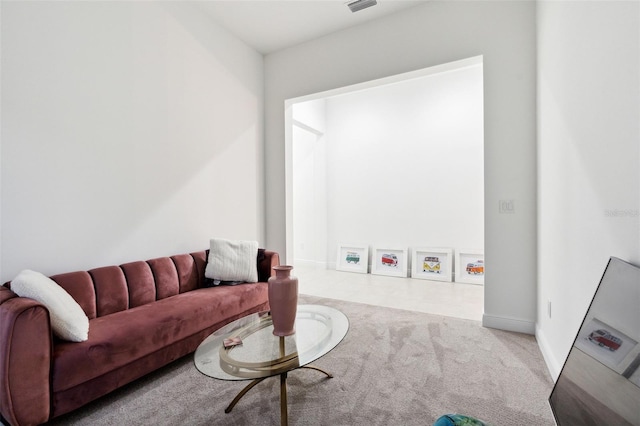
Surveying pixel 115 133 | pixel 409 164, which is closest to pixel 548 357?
pixel 409 164

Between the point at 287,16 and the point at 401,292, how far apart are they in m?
3.69

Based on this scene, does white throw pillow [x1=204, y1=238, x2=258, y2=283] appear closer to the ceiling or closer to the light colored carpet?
the light colored carpet

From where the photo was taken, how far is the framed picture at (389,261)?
514 centimetres

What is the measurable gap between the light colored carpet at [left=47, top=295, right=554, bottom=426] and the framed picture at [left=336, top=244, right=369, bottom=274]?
284 cm

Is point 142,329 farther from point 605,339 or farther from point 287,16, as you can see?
point 287,16

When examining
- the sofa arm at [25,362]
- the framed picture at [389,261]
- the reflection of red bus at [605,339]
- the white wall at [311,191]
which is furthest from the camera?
the white wall at [311,191]

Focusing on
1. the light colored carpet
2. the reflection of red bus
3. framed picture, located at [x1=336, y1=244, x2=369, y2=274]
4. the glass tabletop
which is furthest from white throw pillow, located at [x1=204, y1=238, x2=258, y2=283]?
framed picture, located at [x1=336, y1=244, x2=369, y2=274]

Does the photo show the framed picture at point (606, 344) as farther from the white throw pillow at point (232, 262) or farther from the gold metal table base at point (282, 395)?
the white throw pillow at point (232, 262)

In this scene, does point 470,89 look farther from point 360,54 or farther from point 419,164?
point 360,54

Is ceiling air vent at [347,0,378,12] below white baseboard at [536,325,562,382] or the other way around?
the other way around

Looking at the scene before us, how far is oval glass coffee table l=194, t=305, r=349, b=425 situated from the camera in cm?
146

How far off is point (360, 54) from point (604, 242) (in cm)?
313

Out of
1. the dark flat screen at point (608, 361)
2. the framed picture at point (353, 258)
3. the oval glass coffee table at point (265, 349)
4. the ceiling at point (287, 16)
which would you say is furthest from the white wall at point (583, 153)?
the framed picture at point (353, 258)

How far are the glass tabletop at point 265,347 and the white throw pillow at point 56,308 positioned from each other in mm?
703
